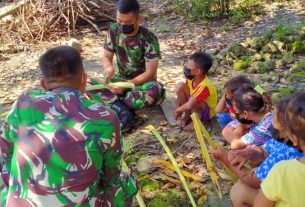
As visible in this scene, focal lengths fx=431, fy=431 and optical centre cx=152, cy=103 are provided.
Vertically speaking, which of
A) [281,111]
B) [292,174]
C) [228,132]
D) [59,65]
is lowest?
[228,132]

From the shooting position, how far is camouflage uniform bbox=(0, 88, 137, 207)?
6.43 feet

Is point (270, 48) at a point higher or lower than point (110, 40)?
lower

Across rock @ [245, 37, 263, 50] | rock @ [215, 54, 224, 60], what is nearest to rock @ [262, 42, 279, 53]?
rock @ [245, 37, 263, 50]

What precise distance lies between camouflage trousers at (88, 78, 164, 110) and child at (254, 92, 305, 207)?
2.27m

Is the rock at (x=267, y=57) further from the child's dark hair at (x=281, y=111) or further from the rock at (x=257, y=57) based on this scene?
the child's dark hair at (x=281, y=111)

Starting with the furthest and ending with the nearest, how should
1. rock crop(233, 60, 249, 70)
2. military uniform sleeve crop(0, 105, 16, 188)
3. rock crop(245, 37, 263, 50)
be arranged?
rock crop(245, 37, 263, 50), rock crop(233, 60, 249, 70), military uniform sleeve crop(0, 105, 16, 188)

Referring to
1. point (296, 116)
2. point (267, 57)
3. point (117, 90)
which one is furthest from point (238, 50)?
point (296, 116)

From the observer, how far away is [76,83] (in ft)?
7.20

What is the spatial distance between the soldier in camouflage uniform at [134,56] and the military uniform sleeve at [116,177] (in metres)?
1.80

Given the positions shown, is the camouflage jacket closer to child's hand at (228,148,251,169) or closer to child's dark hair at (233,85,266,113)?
child's dark hair at (233,85,266,113)

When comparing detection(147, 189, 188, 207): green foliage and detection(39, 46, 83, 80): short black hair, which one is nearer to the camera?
detection(39, 46, 83, 80): short black hair

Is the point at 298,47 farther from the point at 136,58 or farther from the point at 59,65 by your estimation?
the point at 59,65

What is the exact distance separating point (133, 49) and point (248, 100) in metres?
1.68

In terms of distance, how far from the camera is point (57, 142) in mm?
1953
